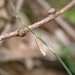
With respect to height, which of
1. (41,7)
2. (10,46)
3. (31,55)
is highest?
(41,7)

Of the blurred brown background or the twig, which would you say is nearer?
the blurred brown background

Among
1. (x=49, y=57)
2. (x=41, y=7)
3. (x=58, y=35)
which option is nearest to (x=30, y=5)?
(x=41, y=7)

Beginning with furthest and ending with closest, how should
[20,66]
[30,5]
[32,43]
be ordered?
[30,5] → [32,43] → [20,66]

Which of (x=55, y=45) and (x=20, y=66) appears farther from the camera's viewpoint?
(x=55, y=45)

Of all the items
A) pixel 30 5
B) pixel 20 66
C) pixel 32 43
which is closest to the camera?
pixel 20 66

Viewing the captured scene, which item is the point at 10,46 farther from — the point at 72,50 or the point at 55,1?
the point at 55,1

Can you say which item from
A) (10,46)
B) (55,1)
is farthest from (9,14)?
(55,1)

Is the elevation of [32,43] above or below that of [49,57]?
above

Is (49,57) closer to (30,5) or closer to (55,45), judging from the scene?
(55,45)

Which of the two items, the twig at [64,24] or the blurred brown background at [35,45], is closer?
the blurred brown background at [35,45]
